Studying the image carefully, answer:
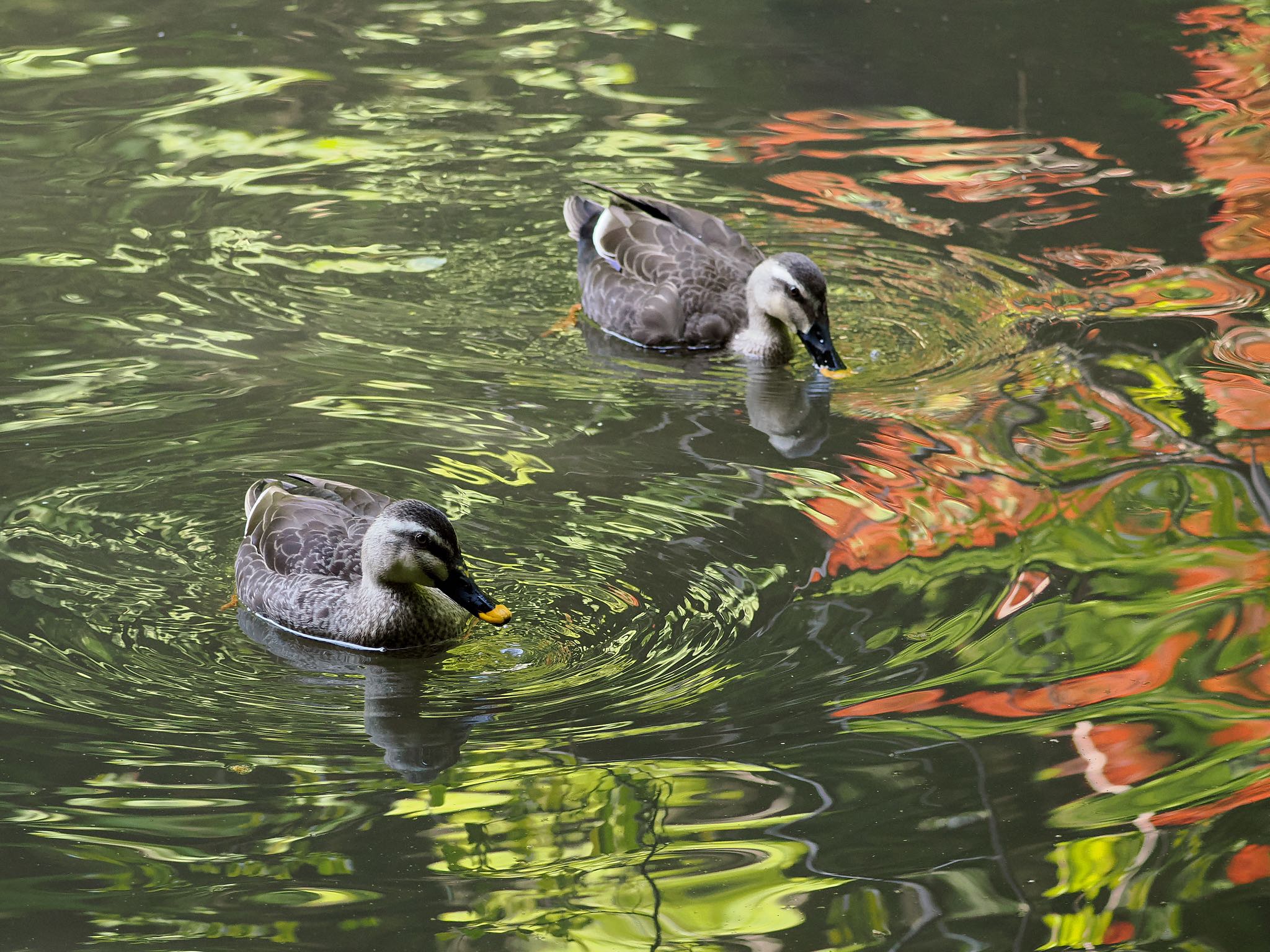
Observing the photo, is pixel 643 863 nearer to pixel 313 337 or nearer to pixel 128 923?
pixel 128 923

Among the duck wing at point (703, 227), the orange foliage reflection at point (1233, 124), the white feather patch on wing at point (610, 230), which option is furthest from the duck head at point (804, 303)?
the orange foliage reflection at point (1233, 124)

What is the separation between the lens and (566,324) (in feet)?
34.3

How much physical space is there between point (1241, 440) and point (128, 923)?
5947 millimetres

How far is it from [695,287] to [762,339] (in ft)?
1.92

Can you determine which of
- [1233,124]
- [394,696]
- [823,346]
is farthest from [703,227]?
[394,696]

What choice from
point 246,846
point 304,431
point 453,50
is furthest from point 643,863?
point 453,50

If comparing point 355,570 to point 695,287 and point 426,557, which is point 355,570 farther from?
point 695,287

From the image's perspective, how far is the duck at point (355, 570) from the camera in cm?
679

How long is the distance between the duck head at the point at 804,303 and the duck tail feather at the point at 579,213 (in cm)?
188

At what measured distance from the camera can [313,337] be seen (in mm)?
9867

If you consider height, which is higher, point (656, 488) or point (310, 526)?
point (310, 526)

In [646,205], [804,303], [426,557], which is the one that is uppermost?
[646,205]

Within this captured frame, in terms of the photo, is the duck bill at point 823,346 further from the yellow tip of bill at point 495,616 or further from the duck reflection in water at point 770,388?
the yellow tip of bill at point 495,616

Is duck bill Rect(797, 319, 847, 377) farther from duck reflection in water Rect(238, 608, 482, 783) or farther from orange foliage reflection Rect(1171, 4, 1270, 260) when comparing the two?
duck reflection in water Rect(238, 608, 482, 783)
